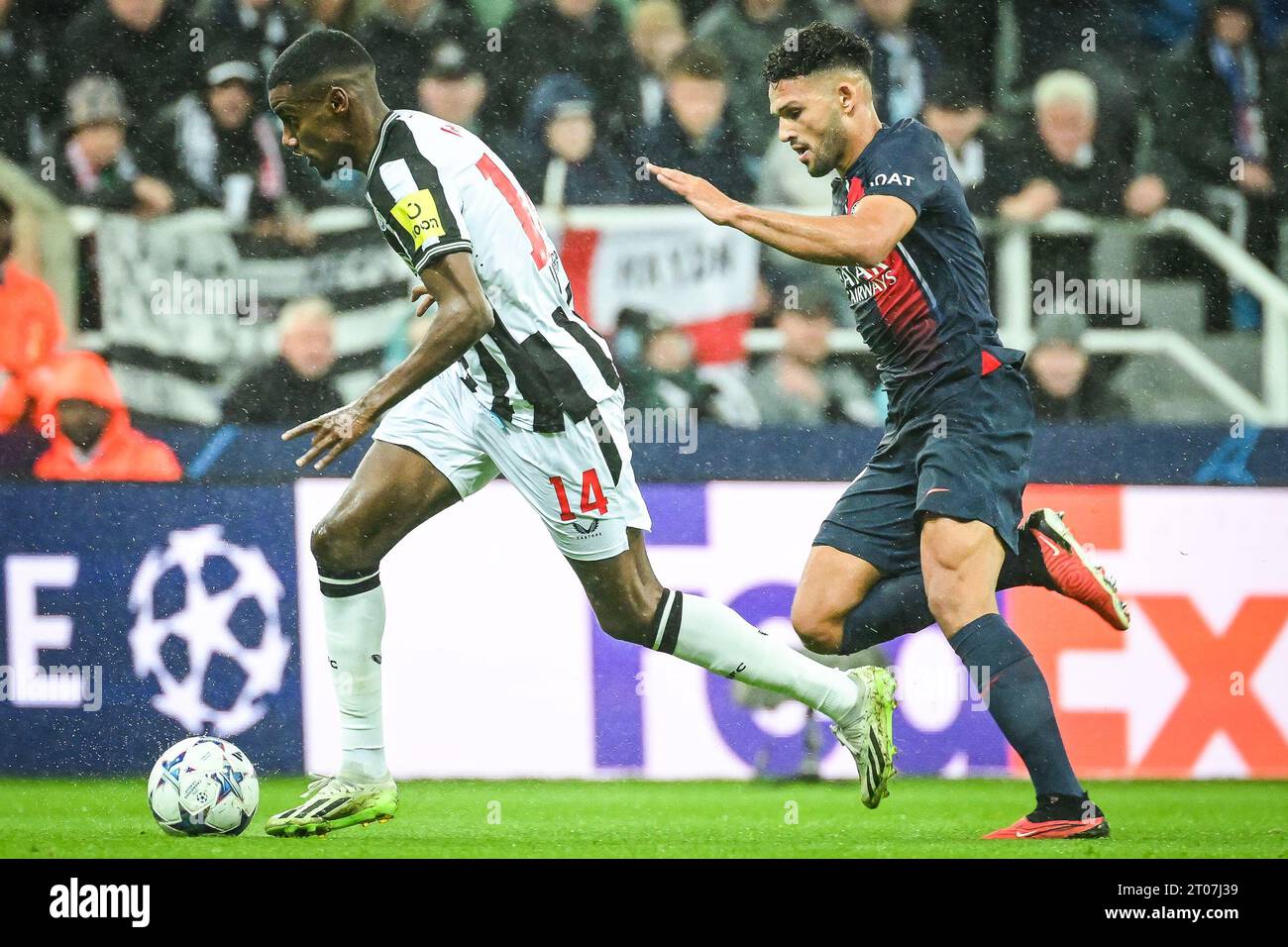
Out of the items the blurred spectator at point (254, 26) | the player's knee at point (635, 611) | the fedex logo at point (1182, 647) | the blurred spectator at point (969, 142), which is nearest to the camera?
the player's knee at point (635, 611)

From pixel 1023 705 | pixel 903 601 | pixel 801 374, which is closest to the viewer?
pixel 1023 705

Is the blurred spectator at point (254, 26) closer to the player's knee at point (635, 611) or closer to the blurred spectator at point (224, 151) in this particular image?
the blurred spectator at point (224, 151)

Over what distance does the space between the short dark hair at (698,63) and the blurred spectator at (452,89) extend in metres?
0.76

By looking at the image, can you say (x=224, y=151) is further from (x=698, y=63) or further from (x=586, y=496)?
(x=586, y=496)

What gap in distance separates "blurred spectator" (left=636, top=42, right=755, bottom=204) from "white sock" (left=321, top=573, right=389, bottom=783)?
269 centimetres

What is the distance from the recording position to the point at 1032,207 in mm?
6840

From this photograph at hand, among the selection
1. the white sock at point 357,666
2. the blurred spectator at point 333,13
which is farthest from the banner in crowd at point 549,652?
the blurred spectator at point 333,13

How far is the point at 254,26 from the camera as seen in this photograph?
7.19m

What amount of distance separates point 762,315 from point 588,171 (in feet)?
2.83

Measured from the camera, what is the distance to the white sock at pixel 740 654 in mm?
4688

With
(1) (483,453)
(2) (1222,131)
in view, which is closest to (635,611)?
(1) (483,453)

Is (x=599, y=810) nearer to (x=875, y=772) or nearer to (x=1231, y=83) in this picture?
(x=875, y=772)

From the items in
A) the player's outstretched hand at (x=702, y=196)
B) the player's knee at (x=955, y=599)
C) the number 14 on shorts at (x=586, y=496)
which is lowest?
the player's knee at (x=955, y=599)

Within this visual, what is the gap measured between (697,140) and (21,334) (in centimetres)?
260
